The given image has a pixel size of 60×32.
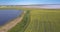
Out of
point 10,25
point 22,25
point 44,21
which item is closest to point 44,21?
point 44,21

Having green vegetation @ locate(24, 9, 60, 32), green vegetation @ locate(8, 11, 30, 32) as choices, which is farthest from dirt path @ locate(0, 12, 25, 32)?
green vegetation @ locate(24, 9, 60, 32)

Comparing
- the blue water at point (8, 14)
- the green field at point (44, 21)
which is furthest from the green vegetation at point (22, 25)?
the blue water at point (8, 14)

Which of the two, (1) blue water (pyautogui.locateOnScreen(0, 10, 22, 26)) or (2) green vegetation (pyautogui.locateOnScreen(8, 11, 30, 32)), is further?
(1) blue water (pyautogui.locateOnScreen(0, 10, 22, 26))

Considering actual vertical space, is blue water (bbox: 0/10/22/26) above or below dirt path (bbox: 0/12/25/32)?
above

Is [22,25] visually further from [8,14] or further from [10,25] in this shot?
[8,14]

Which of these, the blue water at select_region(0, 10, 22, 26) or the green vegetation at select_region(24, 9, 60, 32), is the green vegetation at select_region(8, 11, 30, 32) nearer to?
the green vegetation at select_region(24, 9, 60, 32)

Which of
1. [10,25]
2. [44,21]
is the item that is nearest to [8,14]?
[10,25]

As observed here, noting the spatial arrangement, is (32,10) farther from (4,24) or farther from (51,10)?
(4,24)

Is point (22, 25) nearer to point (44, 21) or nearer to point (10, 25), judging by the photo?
point (10, 25)

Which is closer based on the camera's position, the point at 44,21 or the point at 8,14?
the point at 44,21

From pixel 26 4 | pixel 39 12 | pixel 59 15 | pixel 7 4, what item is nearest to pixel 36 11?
pixel 39 12
